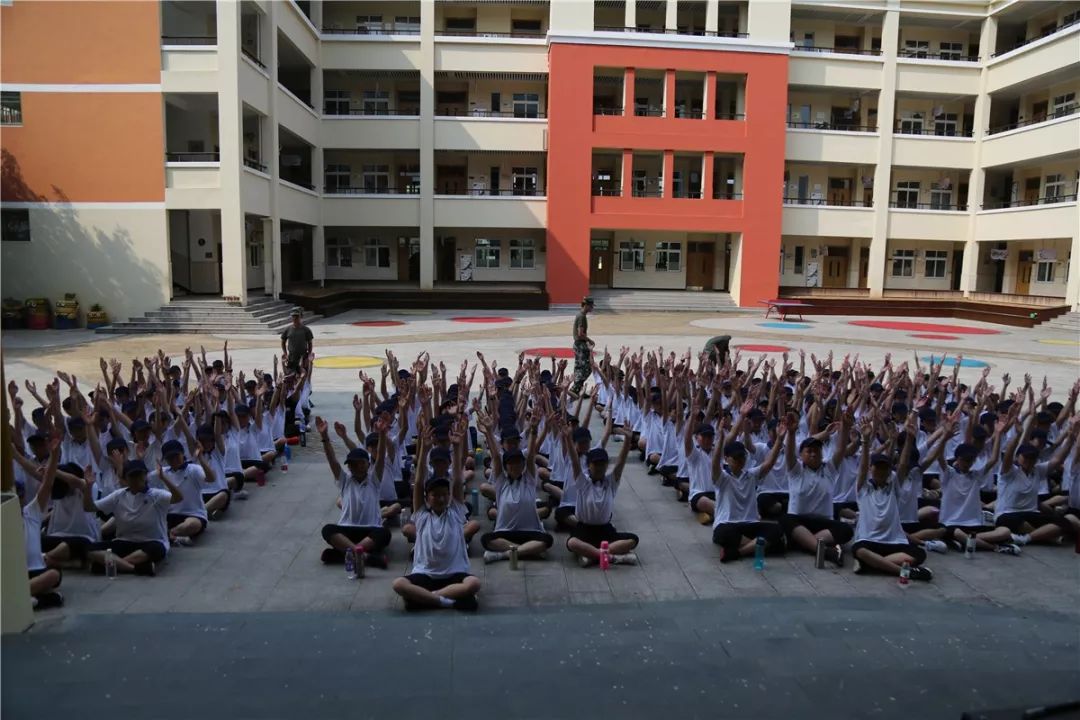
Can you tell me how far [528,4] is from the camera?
35781 millimetres

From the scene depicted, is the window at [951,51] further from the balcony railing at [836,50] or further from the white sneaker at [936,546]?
the white sneaker at [936,546]

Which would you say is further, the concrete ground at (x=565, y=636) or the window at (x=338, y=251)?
the window at (x=338, y=251)

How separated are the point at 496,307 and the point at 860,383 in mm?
23734

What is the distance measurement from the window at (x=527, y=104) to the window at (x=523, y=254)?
5851mm

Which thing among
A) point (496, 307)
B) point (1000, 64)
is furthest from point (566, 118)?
point (1000, 64)

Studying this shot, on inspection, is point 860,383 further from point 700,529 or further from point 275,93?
point 275,93

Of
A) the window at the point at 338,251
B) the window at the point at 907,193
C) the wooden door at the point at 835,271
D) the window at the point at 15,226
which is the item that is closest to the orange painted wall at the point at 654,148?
the wooden door at the point at 835,271

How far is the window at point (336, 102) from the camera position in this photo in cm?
3650

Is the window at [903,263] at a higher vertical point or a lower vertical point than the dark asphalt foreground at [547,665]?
higher

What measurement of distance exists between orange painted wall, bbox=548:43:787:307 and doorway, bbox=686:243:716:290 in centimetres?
385

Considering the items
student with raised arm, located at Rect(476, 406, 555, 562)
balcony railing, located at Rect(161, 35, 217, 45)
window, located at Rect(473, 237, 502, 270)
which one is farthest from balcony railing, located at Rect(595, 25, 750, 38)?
student with raised arm, located at Rect(476, 406, 555, 562)

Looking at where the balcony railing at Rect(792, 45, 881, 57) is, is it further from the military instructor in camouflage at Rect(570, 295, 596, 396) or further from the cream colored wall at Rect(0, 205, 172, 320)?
the cream colored wall at Rect(0, 205, 172, 320)

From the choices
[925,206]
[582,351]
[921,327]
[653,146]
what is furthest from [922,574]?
[925,206]

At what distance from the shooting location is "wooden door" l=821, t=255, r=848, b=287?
38.8 m
